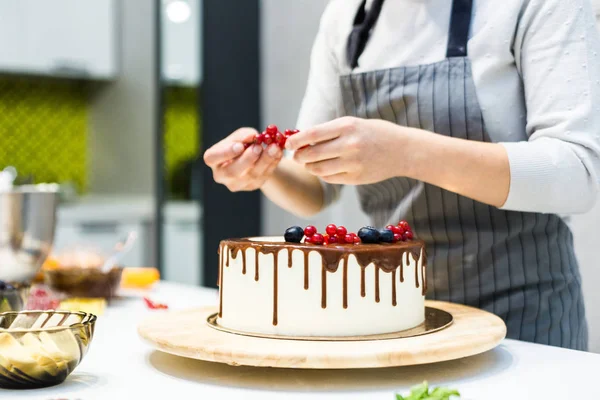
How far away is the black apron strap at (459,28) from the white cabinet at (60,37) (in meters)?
3.24

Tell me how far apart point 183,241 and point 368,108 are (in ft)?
6.94

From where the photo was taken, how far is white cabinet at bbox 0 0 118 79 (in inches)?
157

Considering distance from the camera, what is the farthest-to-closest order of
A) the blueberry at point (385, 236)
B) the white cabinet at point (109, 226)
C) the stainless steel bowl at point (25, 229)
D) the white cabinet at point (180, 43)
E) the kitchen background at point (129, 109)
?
1. the white cabinet at point (109, 226)
2. the white cabinet at point (180, 43)
3. the kitchen background at point (129, 109)
4. the stainless steel bowl at point (25, 229)
5. the blueberry at point (385, 236)

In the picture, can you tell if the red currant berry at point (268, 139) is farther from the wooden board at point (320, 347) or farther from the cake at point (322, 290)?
the wooden board at point (320, 347)

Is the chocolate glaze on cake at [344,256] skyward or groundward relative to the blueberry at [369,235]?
groundward

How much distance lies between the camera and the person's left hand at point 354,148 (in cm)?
105

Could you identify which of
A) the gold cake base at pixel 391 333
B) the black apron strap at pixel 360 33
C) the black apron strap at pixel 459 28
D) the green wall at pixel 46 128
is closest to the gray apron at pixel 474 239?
the black apron strap at pixel 459 28

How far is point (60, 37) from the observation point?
413 centimetres

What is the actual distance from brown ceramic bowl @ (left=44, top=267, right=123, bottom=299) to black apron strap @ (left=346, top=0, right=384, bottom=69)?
0.66 meters

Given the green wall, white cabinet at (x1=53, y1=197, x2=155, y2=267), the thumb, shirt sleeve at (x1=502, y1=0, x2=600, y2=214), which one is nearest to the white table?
shirt sleeve at (x1=502, y1=0, x2=600, y2=214)

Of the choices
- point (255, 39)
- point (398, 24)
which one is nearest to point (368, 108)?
point (398, 24)

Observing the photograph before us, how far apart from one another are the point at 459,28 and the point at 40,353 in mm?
943

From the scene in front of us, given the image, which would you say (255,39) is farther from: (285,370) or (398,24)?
(285,370)

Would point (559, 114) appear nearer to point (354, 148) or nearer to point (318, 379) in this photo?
point (354, 148)
